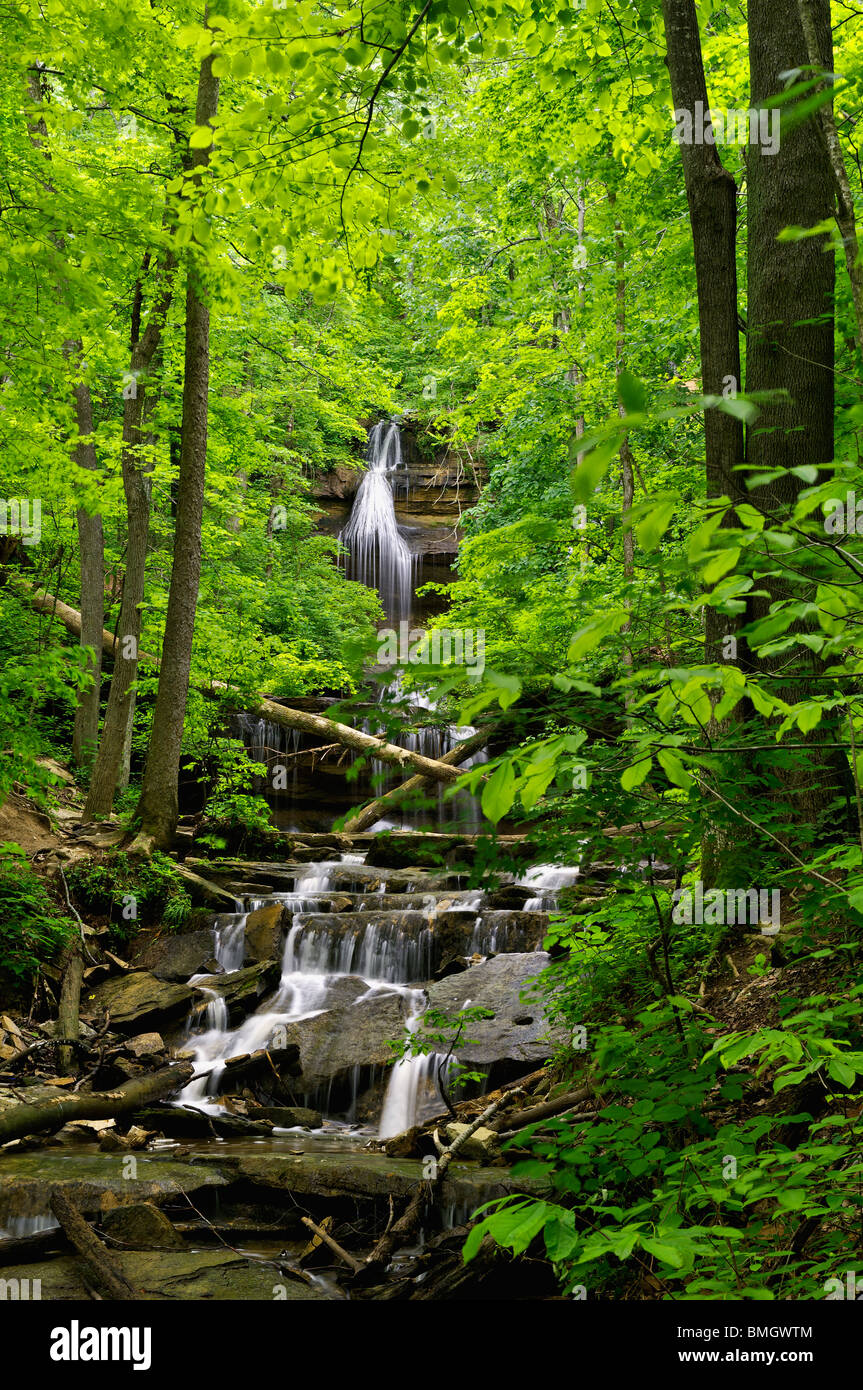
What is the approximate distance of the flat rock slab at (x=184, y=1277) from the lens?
474 cm

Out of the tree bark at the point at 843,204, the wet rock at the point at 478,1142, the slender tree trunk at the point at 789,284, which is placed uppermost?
the slender tree trunk at the point at 789,284

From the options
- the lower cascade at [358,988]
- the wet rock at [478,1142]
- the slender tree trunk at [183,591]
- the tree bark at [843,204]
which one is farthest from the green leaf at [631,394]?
the slender tree trunk at [183,591]

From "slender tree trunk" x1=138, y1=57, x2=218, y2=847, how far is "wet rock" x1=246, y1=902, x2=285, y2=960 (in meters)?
1.70

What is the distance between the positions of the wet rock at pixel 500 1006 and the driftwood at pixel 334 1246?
205 centimetres

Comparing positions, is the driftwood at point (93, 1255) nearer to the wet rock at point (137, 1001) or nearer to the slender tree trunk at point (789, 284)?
the wet rock at point (137, 1001)

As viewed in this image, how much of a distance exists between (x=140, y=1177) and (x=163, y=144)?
1441cm

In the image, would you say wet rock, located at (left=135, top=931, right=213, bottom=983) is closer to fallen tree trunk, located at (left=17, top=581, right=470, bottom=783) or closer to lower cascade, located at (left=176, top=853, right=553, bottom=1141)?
lower cascade, located at (left=176, top=853, right=553, bottom=1141)

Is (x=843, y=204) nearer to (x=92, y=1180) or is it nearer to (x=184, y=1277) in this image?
(x=184, y=1277)

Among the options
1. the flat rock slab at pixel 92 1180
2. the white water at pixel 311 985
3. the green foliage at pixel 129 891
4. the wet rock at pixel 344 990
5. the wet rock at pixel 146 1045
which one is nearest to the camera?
the flat rock slab at pixel 92 1180

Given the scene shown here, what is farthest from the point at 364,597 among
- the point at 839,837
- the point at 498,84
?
the point at 839,837

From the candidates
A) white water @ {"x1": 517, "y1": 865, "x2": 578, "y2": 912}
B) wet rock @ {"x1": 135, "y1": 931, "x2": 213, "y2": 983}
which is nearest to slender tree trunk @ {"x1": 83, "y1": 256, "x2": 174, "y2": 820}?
wet rock @ {"x1": 135, "y1": 931, "x2": 213, "y2": 983}

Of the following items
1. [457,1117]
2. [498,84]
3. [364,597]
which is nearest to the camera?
[457,1117]

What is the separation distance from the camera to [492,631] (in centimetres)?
1243
